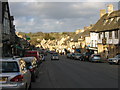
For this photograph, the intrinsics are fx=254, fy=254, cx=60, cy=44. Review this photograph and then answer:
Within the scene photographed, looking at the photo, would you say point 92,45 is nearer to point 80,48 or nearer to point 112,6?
point 112,6

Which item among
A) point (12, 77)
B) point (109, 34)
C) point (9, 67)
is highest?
point (109, 34)

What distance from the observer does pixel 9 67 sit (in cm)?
985

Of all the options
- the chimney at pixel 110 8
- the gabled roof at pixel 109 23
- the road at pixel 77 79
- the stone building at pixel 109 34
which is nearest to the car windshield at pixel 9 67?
the road at pixel 77 79

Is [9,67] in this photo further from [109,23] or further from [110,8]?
[110,8]

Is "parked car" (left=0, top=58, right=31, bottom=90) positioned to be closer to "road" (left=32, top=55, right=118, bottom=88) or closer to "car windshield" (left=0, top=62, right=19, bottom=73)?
"car windshield" (left=0, top=62, right=19, bottom=73)

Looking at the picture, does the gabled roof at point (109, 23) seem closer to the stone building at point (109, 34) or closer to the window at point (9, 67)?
the stone building at point (109, 34)

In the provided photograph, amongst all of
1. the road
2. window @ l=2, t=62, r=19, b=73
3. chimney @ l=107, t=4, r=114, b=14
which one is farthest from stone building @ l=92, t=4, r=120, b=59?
window @ l=2, t=62, r=19, b=73

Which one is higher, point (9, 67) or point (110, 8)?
point (110, 8)

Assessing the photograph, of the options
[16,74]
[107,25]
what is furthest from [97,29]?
[16,74]

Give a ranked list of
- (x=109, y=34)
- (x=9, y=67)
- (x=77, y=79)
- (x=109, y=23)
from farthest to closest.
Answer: (x=109, y=23) < (x=109, y=34) < (x=77, y=79) < (x=9, y=67)

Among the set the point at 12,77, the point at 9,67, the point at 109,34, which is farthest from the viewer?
the point at 109,34

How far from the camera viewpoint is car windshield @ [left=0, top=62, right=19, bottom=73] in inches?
381

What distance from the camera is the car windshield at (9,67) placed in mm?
9672

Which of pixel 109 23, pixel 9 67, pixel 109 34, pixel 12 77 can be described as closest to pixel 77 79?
pixel 9 67
